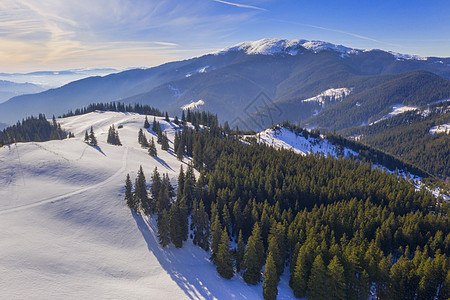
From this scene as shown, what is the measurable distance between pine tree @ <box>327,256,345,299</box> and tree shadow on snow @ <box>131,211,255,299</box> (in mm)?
14054

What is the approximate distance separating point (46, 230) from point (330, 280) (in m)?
57.7

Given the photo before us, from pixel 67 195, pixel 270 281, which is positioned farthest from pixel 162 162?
pixel 270 281

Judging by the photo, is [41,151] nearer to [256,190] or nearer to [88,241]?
[88,241]

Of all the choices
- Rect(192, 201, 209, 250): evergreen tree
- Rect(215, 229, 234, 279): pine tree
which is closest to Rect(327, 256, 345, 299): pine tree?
Rect(215, 229, 234, 279): pine tree

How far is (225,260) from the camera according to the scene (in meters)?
45.0

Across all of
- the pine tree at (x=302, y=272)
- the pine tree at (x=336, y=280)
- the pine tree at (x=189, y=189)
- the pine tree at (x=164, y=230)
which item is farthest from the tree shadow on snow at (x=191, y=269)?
the pine tree at (x=336, y=280)

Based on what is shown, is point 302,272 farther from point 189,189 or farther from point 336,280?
point 189,189

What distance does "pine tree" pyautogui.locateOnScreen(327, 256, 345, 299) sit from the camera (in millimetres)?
36500

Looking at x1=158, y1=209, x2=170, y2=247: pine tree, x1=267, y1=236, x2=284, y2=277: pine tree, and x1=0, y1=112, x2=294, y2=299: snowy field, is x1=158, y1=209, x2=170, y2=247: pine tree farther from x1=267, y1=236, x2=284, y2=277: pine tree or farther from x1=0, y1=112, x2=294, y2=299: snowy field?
x1=267, y1=236, x2=284, y2=277: pine tree

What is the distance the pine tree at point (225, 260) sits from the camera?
1763 inches

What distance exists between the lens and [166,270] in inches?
1828

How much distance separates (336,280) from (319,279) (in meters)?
2.64

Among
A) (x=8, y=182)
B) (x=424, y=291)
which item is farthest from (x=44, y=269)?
(x=424, y=291)

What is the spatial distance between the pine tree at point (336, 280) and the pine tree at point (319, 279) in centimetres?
79
